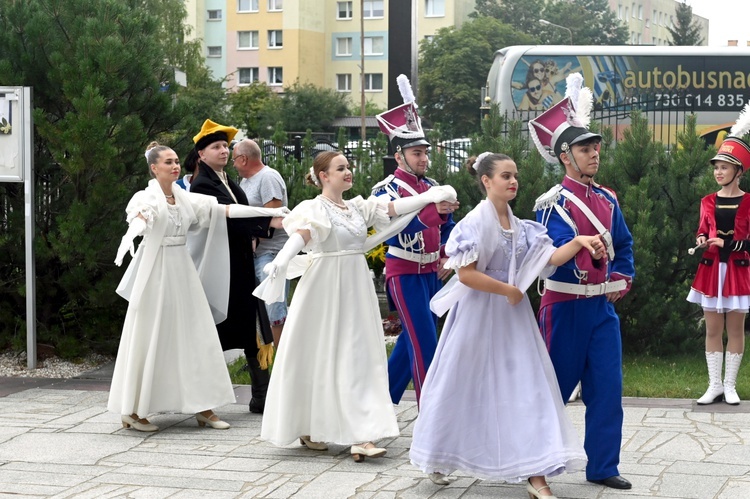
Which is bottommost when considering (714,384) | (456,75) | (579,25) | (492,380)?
(714,384)

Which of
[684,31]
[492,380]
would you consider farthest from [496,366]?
[684,31]

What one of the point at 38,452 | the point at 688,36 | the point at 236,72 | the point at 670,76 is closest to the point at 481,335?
the point at 38,452

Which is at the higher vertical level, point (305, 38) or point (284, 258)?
point (305, 38)

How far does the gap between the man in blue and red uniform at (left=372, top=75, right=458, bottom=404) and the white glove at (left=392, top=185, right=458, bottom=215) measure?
10 cm

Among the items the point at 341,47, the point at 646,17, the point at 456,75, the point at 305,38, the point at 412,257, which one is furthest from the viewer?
the point at 646,17

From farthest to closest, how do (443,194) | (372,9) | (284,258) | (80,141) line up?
(372,9) < (80,141) < (443,194) < (284,258)

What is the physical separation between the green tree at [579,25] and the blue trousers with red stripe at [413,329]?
66.2 meters

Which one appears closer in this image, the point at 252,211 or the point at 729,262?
the point at 252,211

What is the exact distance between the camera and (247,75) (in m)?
73.6

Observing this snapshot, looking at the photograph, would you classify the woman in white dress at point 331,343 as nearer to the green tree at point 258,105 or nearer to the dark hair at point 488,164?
the dark hair at point 488,164

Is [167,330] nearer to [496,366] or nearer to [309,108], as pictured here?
[496,366]

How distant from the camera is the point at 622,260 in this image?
19.5 ft

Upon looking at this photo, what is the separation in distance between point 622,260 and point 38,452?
11.6 ft

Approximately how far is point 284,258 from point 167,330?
60.6 inches
